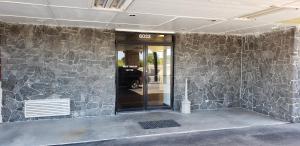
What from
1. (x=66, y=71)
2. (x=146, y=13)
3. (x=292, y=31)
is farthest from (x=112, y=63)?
(x=292, y=31)

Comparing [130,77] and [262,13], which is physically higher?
[262,13]

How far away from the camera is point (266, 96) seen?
6207 millimetres

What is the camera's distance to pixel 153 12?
13.3ft

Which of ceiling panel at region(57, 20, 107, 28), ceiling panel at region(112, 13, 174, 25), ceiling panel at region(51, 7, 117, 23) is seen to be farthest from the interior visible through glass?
ceiling panel at region(51, 7, 117, 23)

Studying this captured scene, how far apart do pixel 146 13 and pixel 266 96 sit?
401 cm

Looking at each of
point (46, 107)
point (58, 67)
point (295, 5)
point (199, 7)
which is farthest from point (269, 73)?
point (46, 107)

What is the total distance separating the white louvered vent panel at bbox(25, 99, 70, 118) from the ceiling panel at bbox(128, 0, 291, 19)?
119 inches

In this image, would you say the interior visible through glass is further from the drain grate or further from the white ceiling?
the white ceiling

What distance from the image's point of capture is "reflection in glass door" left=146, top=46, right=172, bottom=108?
655 centimetres

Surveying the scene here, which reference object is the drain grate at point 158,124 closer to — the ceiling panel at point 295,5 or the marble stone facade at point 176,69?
the marble stone facade at point 176,69

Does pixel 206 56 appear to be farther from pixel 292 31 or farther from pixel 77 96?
pixel 77 96

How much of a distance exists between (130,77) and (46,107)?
2.14 meters

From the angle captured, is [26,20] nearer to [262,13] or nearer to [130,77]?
[130,77]

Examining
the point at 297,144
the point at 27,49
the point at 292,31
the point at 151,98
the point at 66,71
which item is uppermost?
the point at 292,31
